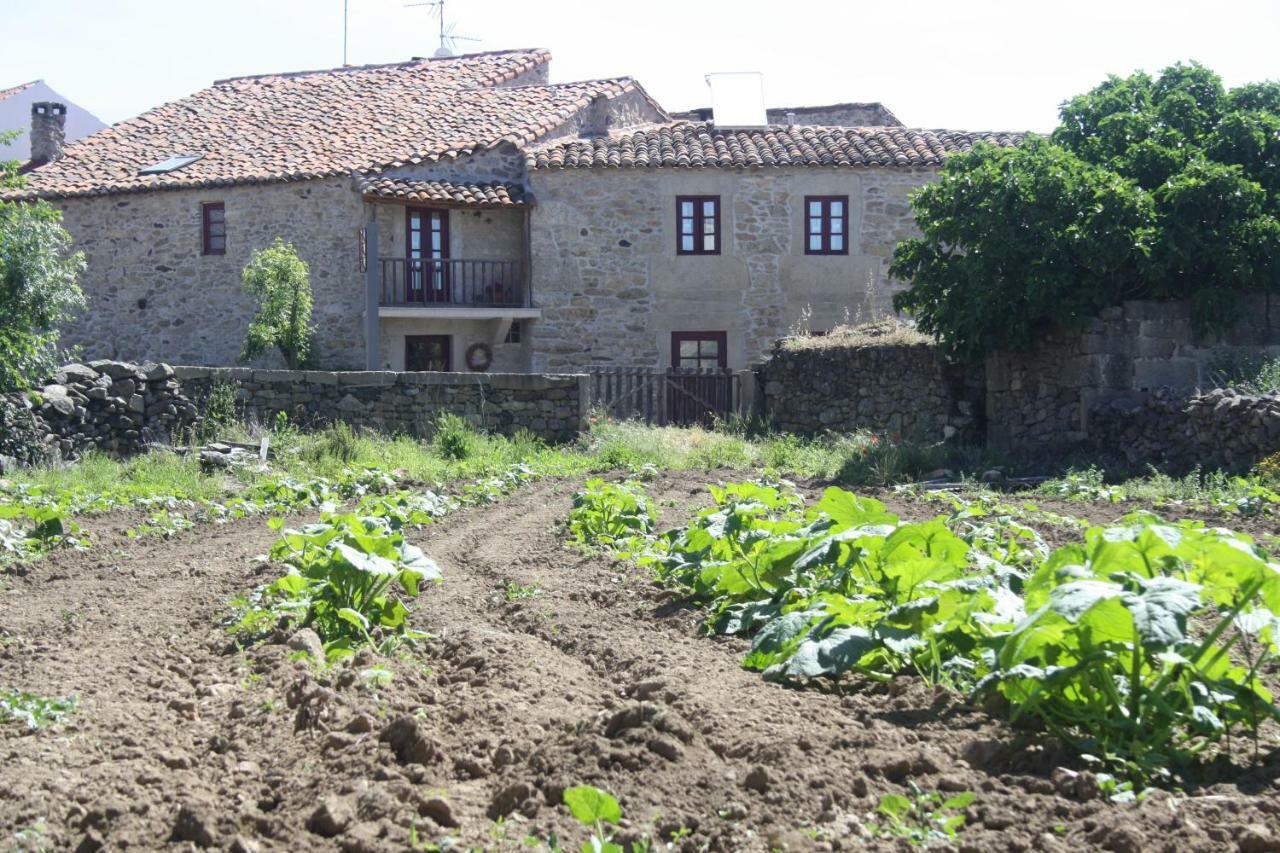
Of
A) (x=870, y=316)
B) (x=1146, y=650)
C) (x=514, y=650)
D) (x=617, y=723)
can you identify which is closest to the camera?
(x=1146, y=650)

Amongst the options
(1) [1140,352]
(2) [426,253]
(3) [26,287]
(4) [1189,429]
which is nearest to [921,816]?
(4) [1189,429]

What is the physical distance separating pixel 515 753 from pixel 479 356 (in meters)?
22.5

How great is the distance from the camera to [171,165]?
1070 inches

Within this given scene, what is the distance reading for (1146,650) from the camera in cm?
361

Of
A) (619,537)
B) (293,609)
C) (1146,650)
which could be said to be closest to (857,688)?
(1146,650)

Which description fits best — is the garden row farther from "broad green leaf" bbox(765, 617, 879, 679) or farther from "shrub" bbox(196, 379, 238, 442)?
"shrub" bbox(196, 379, 238, 442)

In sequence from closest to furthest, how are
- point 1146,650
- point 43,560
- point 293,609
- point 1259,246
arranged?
point 1146,650 < point 293,609 < point 43,560 < point 1259,246

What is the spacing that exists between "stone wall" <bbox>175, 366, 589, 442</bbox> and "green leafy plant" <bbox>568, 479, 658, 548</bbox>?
26.4 ft

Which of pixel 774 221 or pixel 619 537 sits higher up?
pixel 774 221

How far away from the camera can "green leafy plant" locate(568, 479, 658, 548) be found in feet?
30.4

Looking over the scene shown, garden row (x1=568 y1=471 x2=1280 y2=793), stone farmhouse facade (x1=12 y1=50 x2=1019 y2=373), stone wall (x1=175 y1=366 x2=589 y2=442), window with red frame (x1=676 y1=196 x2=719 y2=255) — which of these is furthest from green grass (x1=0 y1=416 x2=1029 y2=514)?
garden row (x1=568 y1=471 x2=1280 y2=793)

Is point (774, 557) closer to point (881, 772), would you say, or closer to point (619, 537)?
point (881, 772)

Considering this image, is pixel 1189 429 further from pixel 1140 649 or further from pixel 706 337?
pixel 706 337

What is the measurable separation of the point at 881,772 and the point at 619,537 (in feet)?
18.6
